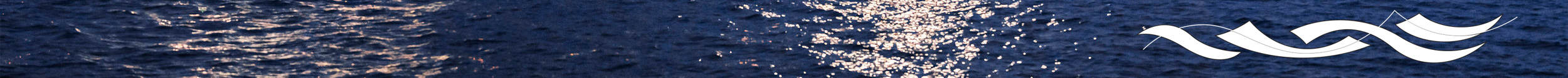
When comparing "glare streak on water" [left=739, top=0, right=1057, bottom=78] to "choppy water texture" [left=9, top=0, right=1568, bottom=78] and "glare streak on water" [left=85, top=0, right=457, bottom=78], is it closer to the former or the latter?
"choppy water texture" [left=9, top=0, right=1568, bottom=78]

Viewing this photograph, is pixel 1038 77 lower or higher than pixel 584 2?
lower

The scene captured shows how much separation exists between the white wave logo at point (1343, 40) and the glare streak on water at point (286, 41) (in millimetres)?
1352

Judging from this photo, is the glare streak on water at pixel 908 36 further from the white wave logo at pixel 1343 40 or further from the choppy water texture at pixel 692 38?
the white wave logo at pixel 1343 40

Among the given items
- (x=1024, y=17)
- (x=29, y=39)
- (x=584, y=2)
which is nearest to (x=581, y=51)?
(x=584, y=2)

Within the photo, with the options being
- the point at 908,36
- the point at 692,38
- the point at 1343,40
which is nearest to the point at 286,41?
the point at 692,38

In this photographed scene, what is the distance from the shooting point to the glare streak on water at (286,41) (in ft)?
7.56

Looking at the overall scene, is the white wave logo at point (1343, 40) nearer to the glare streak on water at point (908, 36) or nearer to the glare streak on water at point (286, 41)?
the glare streak on water at point (908, 36)

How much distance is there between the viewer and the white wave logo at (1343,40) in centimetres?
227

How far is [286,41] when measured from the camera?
232 cm

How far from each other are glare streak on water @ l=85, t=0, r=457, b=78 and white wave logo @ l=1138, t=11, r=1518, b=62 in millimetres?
1352

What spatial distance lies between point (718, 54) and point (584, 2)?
0.88ft

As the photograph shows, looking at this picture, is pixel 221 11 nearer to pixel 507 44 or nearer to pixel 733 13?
pixel 507 44

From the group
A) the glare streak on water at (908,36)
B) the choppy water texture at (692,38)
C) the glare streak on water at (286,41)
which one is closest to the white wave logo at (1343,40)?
the choppy water texture at (692,38)

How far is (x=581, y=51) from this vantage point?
230 centimetres
